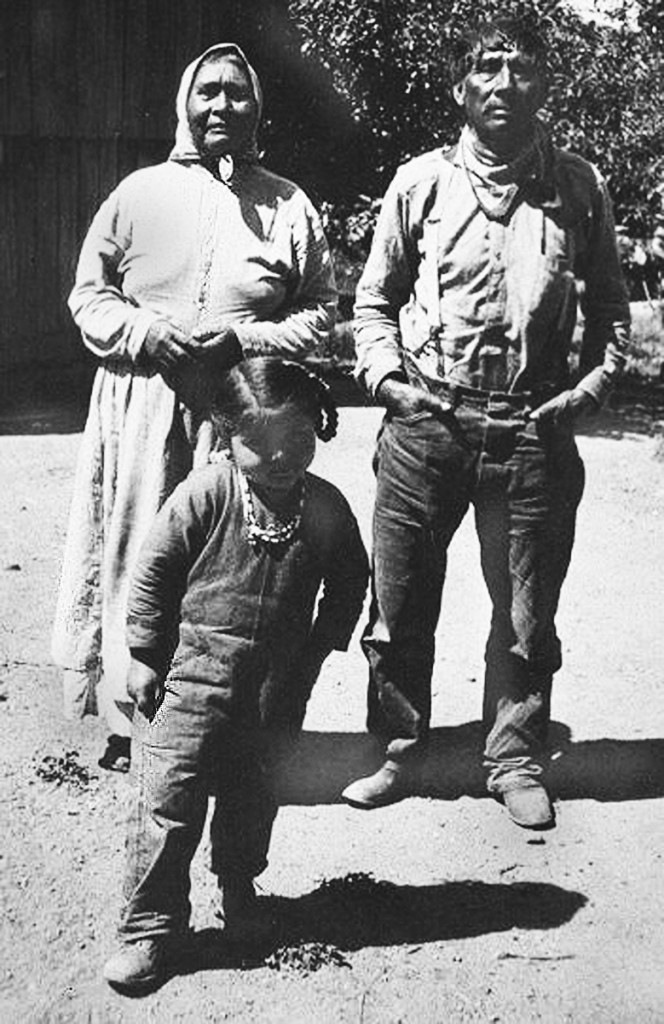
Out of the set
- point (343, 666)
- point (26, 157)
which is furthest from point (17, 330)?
point (343, 666)

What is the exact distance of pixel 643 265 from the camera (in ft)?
39.3

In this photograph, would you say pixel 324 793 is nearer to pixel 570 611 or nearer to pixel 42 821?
pixel 42 821

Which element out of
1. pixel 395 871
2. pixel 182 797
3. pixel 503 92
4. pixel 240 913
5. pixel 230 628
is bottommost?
pixel 395 871

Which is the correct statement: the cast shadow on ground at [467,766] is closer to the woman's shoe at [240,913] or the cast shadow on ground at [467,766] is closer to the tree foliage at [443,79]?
the woman's shoe at [240,913]

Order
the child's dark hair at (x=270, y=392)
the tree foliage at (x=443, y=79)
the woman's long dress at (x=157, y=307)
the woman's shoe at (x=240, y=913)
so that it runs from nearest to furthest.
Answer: the child's dark hair at (x=270, y=392), the woman's shoe at (x=240, y=913), the woman's long dress at (x=157, y=307), the tree foliage at (x=443, y=79)

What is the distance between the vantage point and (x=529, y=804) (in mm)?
4188

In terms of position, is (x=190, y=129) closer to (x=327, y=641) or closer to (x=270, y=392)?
(x=270, y=392)

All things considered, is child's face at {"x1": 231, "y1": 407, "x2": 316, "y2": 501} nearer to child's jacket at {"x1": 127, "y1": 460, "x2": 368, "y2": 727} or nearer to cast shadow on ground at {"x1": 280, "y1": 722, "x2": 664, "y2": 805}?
child's jacket at {"x1": 127, "y1": 460, "x2": 368, "y2": 727}

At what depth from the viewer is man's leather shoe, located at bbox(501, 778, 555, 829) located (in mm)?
4148

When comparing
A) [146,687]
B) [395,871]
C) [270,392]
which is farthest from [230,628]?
[395,871]

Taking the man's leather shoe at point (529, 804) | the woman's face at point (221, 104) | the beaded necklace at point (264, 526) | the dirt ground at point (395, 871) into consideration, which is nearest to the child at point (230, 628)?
the beaded necklace at point (264, 526)

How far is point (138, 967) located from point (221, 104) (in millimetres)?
2199

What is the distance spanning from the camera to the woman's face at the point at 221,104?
381 centimetres

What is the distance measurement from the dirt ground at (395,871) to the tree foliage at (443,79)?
5.14 metres
